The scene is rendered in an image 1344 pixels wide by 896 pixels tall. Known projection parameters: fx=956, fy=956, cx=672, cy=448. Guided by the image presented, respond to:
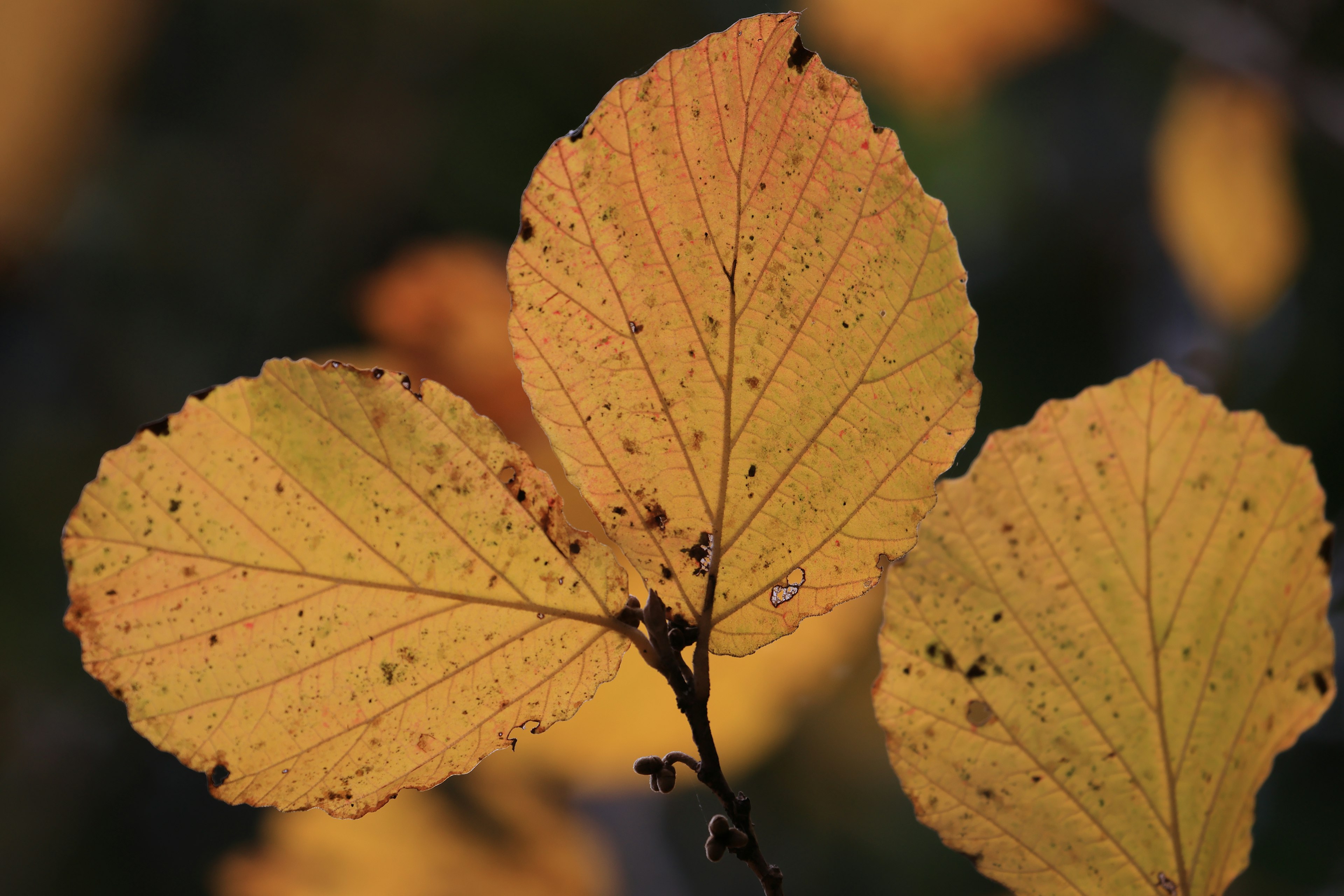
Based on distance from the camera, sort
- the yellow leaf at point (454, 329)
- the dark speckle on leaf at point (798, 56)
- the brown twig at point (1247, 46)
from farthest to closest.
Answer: the brown twig at point (1247, 46), the yellow leaf at point (454, 329), the dark speckle on leaf at point (798, 56)

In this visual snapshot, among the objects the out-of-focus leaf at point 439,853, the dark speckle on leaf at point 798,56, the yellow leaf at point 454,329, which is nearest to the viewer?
the dark speckle on leaf at point 798,56

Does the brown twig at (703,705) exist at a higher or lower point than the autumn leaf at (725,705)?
higher

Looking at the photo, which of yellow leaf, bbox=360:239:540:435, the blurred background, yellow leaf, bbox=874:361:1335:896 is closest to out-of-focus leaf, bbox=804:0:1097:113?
the blurred background

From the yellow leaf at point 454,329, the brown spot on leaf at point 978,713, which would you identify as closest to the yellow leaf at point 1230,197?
the yellow leaf at point 454,329

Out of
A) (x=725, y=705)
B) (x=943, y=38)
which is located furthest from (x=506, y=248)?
(x=725, y=705)

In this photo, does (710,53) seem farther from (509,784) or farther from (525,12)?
(525,12)

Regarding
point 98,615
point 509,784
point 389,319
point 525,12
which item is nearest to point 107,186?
point 525,12

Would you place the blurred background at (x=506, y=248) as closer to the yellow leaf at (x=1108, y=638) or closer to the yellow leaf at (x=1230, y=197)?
the yellow leaf at (x=1230, y=197)
